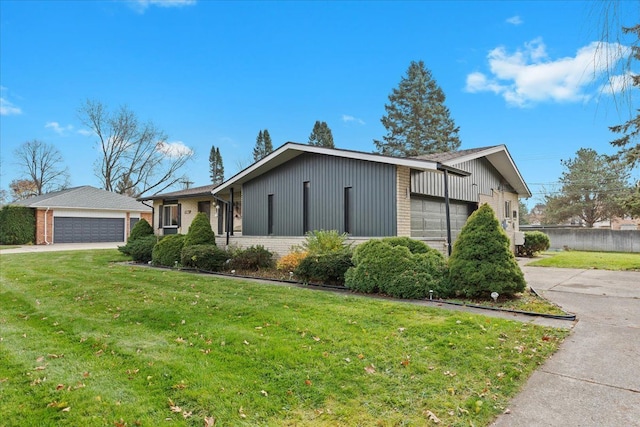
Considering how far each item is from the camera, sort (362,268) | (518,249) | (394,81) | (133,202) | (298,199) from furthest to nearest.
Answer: (394,81)
(133,202)
(518,249)
(298,199)
(362,268)

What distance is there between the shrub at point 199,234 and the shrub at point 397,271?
6424 millimetres

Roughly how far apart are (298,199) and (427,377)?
30.8ft

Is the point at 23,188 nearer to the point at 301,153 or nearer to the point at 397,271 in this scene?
the point at 301,153

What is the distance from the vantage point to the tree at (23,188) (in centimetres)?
4184

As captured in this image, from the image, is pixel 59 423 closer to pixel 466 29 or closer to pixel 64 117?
pixel 466 29

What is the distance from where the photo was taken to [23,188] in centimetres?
4203

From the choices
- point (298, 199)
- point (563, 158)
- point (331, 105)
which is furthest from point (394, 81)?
point (298, 199)

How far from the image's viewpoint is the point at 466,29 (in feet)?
19.3

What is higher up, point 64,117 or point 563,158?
point 64,117

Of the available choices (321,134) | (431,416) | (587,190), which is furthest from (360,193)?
(587,190)

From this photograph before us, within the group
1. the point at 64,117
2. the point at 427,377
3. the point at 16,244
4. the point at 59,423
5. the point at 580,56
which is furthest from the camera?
the point at 64,117

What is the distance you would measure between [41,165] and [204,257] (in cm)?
4226

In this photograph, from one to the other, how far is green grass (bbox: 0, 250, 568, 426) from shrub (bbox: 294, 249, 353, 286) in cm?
192

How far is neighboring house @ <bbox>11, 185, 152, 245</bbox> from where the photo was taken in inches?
1004
